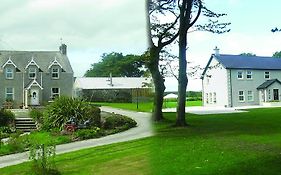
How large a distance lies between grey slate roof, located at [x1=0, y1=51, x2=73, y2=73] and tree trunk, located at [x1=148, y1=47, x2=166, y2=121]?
338 mm

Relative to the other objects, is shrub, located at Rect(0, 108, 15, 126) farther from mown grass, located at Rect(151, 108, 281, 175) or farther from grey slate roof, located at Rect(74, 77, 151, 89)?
mown grass, located at Rect(151, 108, 281, 175)

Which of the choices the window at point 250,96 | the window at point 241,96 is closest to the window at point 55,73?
the window at point 241,96

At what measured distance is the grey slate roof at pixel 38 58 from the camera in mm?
1715

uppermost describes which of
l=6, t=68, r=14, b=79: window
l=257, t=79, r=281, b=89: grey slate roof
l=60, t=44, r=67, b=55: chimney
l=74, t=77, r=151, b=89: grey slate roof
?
l=257, t=79, r=281, b=89: grey slate roof

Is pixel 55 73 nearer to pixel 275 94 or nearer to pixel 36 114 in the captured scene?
pixel 36 114

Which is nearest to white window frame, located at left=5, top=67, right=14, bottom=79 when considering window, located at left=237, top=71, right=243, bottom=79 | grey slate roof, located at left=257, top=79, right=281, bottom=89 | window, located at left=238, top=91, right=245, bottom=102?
window, located at left=238, top=91, right=245, bottom=102

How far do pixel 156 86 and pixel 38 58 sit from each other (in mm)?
657

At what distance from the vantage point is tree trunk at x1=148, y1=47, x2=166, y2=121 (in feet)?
5.26

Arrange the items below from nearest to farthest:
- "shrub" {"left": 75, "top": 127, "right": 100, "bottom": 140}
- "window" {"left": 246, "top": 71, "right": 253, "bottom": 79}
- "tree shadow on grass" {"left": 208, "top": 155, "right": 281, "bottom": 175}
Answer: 1. "tree shadow on grass" {"left": 208, "top": 155, "right": 281, "bottom": 175}
2. "shrub" {"left": 75, "top": 127, "right": 100, "bottom": 140}
3. "window" {"left": 246, "top": 71, "right": 253, "bottom": 79}

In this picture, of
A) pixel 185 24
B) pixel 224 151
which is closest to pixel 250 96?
pixel 224 151

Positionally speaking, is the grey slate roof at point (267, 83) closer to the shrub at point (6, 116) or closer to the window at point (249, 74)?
the window at point (249, 74)

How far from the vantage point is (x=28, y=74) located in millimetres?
2180

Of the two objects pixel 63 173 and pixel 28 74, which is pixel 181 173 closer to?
pixel 28 74

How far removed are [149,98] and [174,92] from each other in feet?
0.78
